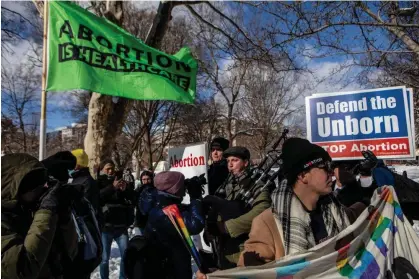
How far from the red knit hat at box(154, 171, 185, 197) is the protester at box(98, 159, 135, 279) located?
211cm

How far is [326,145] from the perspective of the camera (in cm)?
418

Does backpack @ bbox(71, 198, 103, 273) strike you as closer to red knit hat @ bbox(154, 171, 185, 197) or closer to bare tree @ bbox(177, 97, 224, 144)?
red knit hat @ bbox(154, 171, 185, 197)

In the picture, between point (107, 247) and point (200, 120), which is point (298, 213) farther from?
point (200, 120)

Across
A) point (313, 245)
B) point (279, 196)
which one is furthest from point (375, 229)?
point (279, 196)

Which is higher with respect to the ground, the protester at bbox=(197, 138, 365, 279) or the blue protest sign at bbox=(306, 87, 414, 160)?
the blue protest sign at bbox=(306, 87, 414, 160)

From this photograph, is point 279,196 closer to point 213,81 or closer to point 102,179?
point 102,179

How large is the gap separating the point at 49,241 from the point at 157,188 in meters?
1.68

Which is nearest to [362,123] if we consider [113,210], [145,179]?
[113,210]

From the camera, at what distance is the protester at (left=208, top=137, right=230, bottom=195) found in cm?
497

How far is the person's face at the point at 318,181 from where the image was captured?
2.17 metres

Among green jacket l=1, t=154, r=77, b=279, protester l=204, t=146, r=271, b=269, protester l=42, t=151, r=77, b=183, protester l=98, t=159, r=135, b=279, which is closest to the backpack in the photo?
green jacket l=1, t=154, r=77, b=279

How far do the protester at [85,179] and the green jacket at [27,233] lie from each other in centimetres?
171

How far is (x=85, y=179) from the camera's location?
4.02m

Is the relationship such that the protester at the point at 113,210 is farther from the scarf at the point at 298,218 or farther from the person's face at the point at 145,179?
the scarf at the point at 298,218
